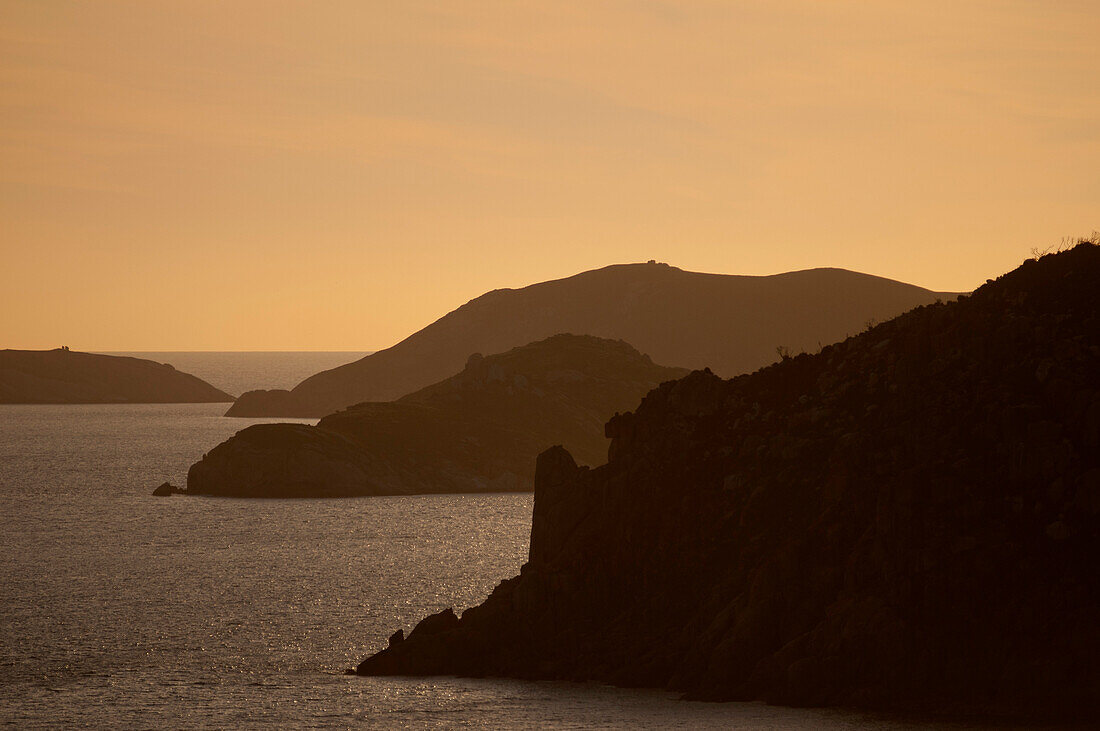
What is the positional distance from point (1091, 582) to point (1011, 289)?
1475 cm

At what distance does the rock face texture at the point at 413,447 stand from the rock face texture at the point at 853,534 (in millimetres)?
105291

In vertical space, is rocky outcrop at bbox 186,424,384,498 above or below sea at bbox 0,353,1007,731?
above

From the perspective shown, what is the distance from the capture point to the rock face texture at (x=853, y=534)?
47.1 m

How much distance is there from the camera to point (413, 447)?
577ft

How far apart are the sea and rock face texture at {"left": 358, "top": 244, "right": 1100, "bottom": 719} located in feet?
7.87

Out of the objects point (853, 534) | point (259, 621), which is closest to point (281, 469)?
point (259, 621)

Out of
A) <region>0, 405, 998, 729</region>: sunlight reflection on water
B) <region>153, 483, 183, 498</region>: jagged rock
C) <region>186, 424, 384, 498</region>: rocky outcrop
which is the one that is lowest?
<region>0, 405, 998, 729</region>: sunlight reflection on water

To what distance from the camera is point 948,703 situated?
45625 millimetres

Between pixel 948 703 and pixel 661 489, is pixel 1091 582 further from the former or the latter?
pixel 661 489

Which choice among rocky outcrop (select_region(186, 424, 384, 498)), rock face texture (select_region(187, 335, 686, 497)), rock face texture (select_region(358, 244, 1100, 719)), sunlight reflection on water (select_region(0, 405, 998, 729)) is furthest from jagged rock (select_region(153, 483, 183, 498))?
rock face texture (select_region(358, 244, 1100, 719))

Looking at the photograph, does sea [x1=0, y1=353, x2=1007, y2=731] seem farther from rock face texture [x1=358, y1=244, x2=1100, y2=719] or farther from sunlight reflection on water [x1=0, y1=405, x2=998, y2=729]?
rock face texture [x1=358, y1=244, x2=1100, y2=719]

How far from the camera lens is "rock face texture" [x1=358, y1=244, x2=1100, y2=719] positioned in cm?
4709

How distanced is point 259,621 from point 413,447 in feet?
347

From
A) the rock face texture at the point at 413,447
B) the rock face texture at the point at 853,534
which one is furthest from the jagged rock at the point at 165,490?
the rock face texture at the point at 853,534
